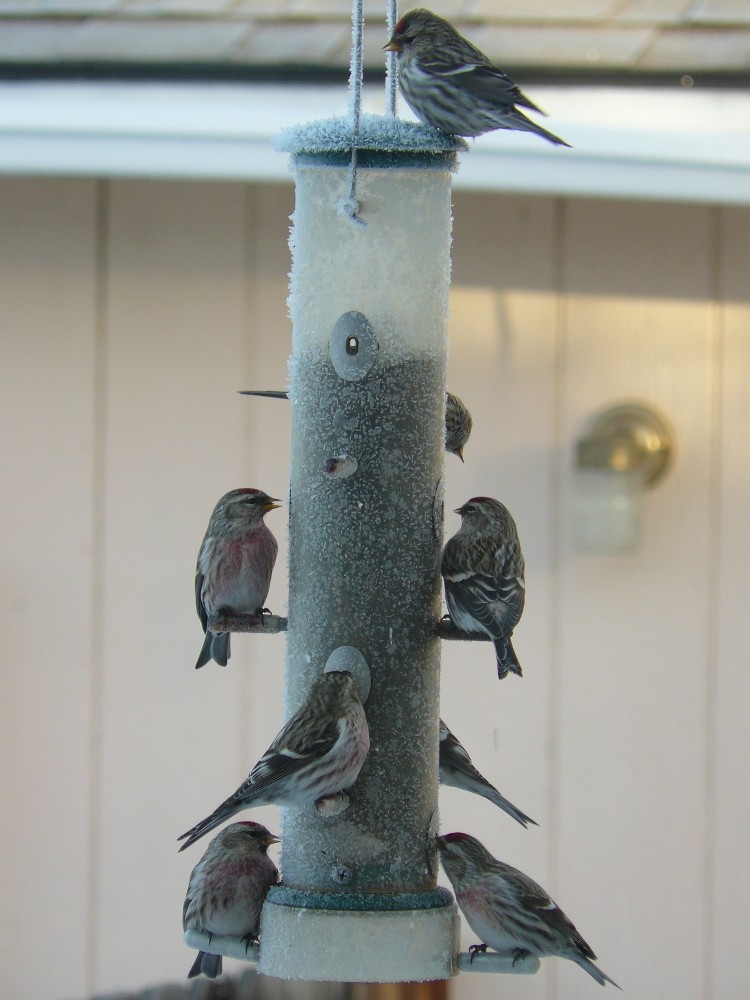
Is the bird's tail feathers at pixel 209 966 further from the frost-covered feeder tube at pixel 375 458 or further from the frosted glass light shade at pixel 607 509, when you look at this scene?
the frosted glass light shade at pixel 607 509

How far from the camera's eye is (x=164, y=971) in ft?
16.4

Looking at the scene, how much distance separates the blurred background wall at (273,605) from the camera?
5.00 m

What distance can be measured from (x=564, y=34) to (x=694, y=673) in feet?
5.90

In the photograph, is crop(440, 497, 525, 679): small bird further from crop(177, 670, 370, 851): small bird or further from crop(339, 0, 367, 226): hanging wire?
crop(339, 0, 367, 226): hanging wire

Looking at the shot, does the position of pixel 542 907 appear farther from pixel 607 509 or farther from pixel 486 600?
pixel 607 509

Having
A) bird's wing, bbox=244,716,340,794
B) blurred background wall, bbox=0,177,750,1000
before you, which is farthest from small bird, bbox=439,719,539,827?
blurred background wall, bbox=0,177,750,1000

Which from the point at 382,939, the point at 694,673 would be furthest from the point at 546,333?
the point at 382,939

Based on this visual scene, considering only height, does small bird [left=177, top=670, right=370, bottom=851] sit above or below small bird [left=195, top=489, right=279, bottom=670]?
below

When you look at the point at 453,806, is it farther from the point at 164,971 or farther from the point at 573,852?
the point at 164,971

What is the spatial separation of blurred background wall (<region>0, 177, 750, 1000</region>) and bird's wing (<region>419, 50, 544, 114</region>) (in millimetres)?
1889

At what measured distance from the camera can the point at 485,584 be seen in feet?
10.4

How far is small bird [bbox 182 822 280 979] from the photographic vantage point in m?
3.07

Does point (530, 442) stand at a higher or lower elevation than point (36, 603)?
higher

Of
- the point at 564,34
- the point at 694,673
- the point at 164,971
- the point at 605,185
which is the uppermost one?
the point at 564,34
